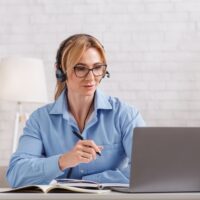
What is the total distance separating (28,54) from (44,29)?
21 centimetres

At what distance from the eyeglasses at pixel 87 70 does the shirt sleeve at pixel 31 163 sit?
26cm

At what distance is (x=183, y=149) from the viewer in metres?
1.46

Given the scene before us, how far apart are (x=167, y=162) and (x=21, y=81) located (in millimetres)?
2453

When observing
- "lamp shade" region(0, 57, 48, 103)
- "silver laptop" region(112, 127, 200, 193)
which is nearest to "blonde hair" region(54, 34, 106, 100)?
"silver laptop" region(112, 127, 200, 193)

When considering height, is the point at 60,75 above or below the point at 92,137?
above

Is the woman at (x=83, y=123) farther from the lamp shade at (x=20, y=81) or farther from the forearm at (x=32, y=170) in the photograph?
the lamp shade at (x=20, y=81)

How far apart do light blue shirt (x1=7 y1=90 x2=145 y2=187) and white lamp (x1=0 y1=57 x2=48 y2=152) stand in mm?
1372

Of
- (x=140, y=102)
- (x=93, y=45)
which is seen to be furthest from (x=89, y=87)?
(x=140, y=102)

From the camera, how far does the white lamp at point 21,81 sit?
12.5ft

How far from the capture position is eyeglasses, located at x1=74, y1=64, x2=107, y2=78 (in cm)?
233

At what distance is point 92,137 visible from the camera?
2359mm

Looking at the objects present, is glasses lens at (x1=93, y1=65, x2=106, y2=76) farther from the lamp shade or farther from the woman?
the lamp shade

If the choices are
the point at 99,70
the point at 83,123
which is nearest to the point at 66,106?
the point at 83,123

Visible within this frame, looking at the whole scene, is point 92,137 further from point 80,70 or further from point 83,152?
point 83,152
